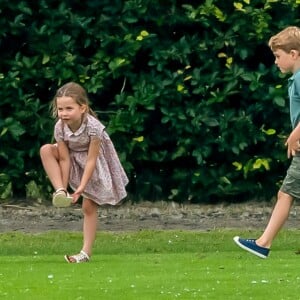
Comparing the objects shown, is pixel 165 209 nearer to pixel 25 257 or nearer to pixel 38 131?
pixel 38 131

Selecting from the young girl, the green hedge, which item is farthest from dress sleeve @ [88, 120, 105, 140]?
the green hedge

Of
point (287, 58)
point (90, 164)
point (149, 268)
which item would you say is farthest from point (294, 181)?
point (90, 164)

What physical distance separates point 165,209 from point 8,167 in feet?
4.96

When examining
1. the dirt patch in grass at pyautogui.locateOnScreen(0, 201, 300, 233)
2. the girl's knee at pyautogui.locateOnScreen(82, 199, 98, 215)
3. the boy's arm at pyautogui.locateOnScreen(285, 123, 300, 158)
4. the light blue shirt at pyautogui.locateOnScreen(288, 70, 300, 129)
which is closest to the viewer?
the boy's arm at pyautogui.locateOnScreen(285, 123, 300, 158)

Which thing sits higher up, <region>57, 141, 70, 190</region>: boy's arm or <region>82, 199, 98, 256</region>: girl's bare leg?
<region>57, 141, 70, 190</region>: boy's arm

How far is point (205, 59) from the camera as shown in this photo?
40.0 feet

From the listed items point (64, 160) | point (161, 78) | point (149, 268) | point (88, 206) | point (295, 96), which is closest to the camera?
point (149, 268)

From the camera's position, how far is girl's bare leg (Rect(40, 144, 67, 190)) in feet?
31.8

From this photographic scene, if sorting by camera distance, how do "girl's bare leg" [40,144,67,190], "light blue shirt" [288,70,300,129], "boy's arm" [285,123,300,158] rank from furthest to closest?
"girl's bare leg" [40,144,67,190] → "light blue shirt" [288,70,300,129] → "boy's arm" [285,123,300,158]

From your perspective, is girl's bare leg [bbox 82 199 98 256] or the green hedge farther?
the green hedge

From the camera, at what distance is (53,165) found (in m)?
9.75

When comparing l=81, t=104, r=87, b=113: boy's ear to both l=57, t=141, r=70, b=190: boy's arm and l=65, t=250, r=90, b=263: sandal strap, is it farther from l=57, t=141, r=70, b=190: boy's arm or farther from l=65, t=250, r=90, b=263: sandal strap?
l=65, t=250, r=90, b=263: sandal strap

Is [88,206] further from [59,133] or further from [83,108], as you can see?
[83,108]

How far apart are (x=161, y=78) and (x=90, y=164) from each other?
8.76 feet
